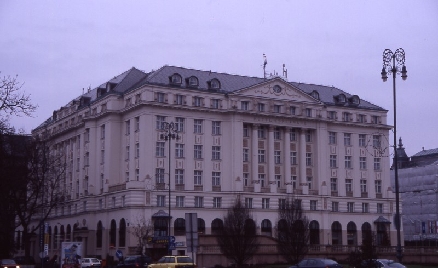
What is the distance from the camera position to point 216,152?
97875 millimetres

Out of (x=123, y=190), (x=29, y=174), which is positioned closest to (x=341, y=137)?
(x=123, y=190)

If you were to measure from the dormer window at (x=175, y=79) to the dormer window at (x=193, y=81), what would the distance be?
1.43 metres

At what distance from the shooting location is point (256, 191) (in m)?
97.2

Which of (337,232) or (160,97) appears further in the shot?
(337,232)

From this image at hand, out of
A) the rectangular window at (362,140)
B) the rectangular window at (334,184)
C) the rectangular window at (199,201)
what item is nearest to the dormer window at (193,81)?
the rectangular window at (199,201)

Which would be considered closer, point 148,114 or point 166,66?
point 148,114

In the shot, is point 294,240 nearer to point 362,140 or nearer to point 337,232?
point 337,232

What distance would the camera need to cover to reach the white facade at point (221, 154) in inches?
3669

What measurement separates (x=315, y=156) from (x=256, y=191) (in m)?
13.2

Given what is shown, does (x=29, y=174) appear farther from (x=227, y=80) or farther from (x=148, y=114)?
(x=227, y=80)

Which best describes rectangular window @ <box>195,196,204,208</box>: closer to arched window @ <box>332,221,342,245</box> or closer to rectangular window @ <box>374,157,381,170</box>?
arched window @ <box>332,221,342,245</box>

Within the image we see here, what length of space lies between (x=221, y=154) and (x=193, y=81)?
11060 millimetres

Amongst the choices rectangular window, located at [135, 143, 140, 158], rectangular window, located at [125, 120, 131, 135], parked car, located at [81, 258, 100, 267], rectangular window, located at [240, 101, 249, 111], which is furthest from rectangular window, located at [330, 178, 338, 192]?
parked car, located at [81, 258, 100, 267]

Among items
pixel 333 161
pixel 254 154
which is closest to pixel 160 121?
pixel 254 154
